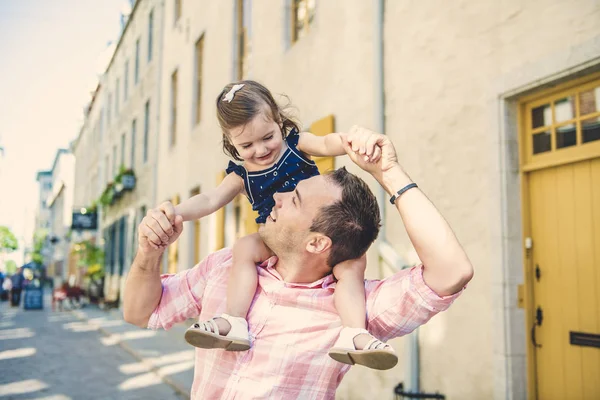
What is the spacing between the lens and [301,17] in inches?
347

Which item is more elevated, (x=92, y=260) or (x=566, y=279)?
(x=566, y=279)

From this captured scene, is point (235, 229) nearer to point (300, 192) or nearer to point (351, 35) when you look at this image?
point (351, 35)

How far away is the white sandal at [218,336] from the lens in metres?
1.93

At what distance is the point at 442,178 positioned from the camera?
216 inches

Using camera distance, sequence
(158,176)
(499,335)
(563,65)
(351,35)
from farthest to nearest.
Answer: (158,176), (351,35), (499,335), (563,65)

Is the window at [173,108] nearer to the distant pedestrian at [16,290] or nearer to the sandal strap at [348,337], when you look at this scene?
the distant pedestrian at [16,290]

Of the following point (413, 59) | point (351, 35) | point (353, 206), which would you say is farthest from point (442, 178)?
point (353, 206)

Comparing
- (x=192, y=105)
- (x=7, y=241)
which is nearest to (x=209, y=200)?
(x=192, y=105)

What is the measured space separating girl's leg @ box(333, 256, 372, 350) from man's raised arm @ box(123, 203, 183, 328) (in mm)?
596

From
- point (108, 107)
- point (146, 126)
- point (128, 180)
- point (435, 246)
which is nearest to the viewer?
point (435, 246)

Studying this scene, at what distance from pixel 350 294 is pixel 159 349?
30.1 feet

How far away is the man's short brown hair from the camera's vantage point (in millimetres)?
2041

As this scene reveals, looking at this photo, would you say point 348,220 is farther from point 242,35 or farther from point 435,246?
point 242,35

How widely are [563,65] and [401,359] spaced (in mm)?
3164
